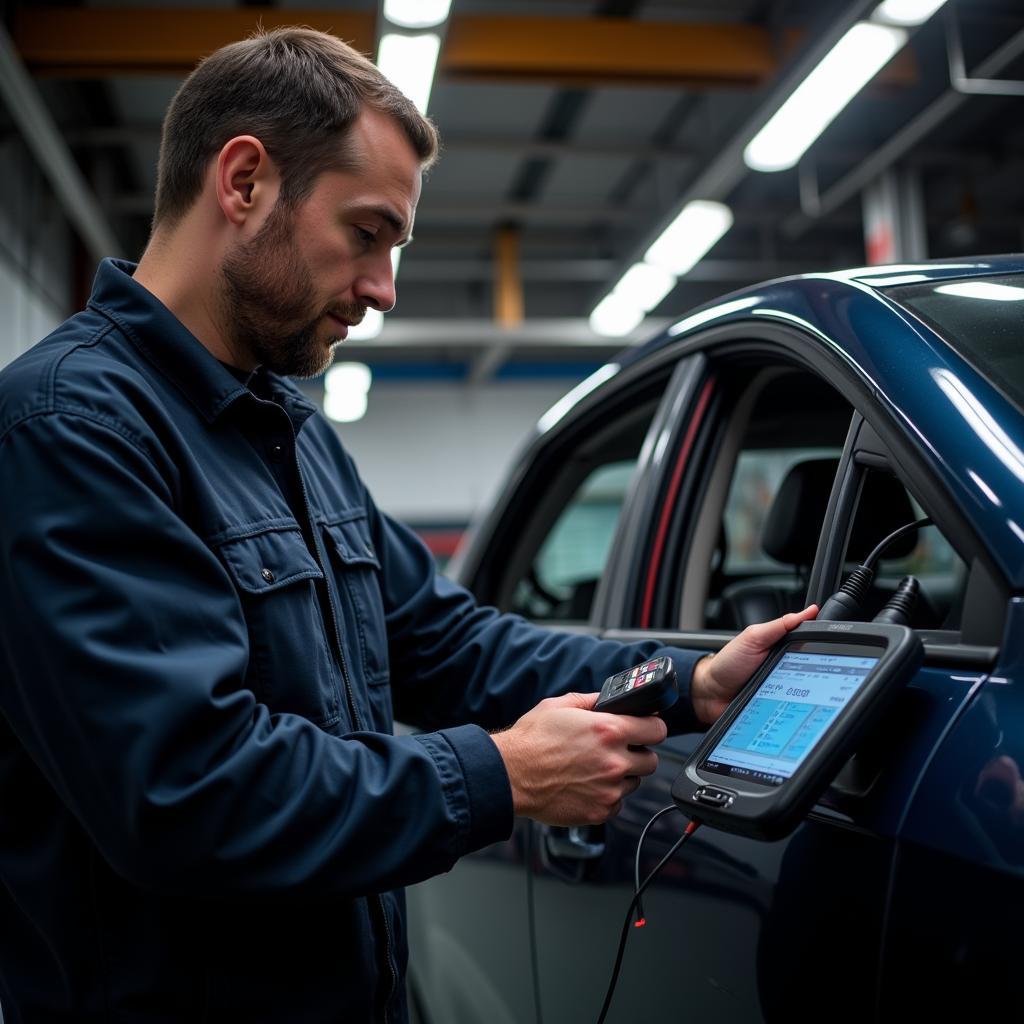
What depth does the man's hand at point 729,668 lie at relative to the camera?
1.23 meters

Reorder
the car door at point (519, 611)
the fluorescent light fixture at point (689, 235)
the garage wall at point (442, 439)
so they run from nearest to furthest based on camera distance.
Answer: the car door at point (519, 611) → the fluorescent light fixture at point (689, 235) → the garage wall at point (442, 439)

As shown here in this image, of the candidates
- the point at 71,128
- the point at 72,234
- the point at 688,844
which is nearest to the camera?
the point at 688,844

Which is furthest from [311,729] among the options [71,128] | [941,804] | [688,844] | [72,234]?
[72,234]

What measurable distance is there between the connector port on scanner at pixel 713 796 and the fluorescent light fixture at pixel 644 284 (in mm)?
6691

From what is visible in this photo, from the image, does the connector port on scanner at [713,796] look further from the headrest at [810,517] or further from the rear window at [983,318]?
the headrest at [810,517]

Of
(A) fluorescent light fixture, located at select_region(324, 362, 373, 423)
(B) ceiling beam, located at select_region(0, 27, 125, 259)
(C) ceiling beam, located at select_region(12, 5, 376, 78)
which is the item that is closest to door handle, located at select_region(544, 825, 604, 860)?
(B) ceiling beam, located at select_region(0, 27, 125, 259)

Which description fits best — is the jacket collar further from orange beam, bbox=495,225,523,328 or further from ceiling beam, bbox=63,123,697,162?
orange beam, bbox=495,225,523,328

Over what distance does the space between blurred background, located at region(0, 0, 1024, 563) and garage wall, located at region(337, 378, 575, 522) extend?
0.08 feet

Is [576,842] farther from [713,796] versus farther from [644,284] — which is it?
[644,284]

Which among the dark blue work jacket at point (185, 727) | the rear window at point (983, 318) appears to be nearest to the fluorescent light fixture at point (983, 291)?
the rear window at point (983, 318)

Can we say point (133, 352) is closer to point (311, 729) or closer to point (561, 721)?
point (311, 729)

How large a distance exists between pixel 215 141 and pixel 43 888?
829mm

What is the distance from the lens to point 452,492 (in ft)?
42.3

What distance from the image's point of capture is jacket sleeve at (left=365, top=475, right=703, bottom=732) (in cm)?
156
